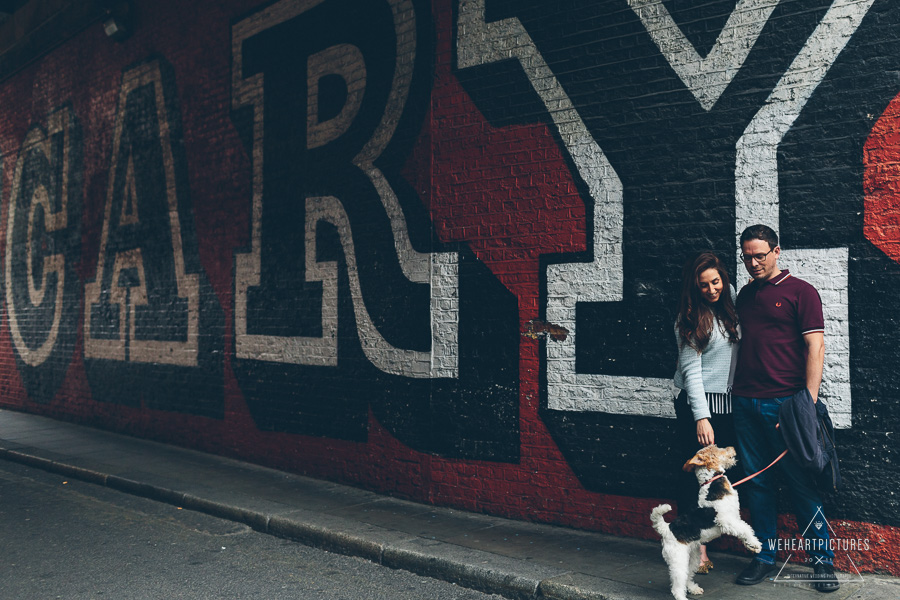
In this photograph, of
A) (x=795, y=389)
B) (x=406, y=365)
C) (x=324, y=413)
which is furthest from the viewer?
(x=324, y=413)

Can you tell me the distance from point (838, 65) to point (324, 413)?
565 centimetres

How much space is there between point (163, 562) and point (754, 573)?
13.4ft

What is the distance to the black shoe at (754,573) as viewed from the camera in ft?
15.8

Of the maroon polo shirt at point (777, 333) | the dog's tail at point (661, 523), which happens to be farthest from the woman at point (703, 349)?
the dog's tail at point (661, 523)

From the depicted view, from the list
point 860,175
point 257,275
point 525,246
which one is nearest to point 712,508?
point 860,175

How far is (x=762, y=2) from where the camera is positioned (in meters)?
5.40

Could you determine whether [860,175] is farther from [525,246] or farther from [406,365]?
[406,365]

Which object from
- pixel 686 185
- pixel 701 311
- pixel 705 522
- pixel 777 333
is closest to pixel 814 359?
pixel 777 333

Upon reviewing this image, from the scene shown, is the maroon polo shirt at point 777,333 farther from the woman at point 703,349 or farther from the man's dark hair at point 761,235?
the man's dark hair at point 761,235

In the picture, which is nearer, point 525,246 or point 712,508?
point 712,508

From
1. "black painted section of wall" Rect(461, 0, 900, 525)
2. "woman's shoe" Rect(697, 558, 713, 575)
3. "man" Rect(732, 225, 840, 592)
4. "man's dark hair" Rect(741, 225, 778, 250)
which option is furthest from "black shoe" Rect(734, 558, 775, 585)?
"man's dark hair" Rect(741, 225, 778, 250)

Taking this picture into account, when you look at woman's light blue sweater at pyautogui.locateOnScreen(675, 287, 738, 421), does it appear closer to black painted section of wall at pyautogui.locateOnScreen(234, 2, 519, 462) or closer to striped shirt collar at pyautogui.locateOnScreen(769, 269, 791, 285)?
striped shirt collar at pyautogui.locateOnScreen(769, 269, 791, 285)

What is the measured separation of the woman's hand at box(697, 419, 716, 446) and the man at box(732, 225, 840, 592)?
0.94ft

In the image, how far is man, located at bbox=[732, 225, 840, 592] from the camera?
4.62 meters
